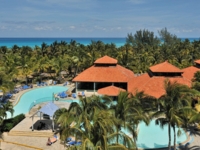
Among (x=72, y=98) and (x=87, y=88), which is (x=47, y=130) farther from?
(x=87, y=88)

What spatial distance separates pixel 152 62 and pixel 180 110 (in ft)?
116

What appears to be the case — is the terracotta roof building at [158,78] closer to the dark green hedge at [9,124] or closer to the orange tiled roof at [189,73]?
the orange tiled roof at [189,73]

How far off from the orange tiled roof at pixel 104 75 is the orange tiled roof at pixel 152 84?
2.33 metres

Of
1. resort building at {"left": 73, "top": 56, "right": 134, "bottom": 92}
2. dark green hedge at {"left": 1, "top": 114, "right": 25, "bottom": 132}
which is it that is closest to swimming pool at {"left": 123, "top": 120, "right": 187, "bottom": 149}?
dark green hedge at {"left": 1, "top": 114, "right": 25, "bottom": 132}

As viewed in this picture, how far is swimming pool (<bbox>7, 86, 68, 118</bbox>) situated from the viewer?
30.9m

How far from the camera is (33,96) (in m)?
37.0

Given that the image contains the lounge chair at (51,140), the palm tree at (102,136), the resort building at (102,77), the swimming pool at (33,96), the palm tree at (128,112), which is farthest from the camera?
the resort building at (102,77)

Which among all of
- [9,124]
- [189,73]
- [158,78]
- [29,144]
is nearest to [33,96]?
[9,124]

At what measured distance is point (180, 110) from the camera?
14.9 metres

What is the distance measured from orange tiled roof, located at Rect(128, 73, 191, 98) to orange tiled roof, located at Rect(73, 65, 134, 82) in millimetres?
2333

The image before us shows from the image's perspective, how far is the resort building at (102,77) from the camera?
3528cm

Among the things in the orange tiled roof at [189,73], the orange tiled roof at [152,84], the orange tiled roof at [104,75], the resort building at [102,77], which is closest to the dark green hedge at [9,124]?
the resort building at [102,77]

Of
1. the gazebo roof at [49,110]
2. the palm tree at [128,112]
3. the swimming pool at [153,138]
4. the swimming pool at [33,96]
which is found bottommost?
the swimming pool at [153,138]

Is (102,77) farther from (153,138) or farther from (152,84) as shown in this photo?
(153,138)
